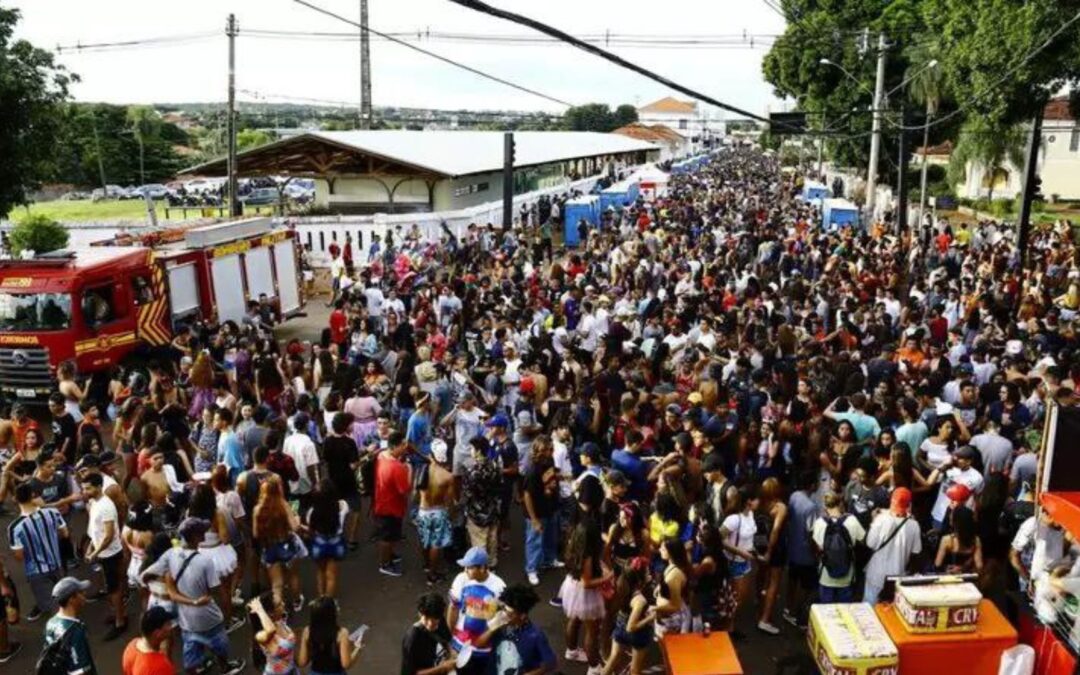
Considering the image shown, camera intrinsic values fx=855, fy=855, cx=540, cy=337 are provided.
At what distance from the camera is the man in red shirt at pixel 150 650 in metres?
4.91

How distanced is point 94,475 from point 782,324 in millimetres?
8831

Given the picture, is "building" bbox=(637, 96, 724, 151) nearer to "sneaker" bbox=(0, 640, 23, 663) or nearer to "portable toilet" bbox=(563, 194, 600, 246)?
"portable toilet" bbox=(563, 194, 600, 246)

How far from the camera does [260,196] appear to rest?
4997cm

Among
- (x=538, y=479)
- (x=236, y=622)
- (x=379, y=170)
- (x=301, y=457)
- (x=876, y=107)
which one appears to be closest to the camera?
(x=236, y=622)

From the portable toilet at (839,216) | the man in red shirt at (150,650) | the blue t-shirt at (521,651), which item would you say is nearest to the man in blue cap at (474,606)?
the blue t-shirt at (521,651)

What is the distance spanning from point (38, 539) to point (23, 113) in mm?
14924

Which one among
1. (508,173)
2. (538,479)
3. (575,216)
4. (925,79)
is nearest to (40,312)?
(538,479)

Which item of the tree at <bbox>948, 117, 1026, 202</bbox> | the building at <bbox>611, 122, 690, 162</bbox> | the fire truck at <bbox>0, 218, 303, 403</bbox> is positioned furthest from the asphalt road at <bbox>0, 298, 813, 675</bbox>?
the building at <bbox>611, 122, 690, 162</bbox>

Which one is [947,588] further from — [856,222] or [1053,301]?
[856,222]

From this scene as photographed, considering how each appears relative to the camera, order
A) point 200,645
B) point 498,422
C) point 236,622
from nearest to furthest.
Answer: point 200,645 < point 236,622 < point 498,422

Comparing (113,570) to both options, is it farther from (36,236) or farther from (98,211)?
(98,211)

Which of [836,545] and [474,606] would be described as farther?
[836,545]

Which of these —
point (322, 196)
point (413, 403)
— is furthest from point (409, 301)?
point (322, 196)

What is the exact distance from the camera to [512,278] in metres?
17.0
